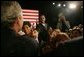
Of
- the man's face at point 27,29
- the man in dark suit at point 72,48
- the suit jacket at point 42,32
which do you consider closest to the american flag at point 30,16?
the suit jacket at point 42,32

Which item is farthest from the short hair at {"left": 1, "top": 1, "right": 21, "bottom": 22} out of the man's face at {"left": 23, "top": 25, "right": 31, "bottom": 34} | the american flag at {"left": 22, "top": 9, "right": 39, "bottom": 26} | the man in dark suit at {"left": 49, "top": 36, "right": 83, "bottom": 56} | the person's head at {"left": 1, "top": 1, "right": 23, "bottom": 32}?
the american flag at {"left": 22, "top": 9, "right": 39, "bottom": 26}

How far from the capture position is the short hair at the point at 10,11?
1.31 meters

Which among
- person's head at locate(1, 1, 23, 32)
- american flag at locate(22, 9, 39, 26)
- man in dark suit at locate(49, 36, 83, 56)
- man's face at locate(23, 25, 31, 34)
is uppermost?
american flag at locate(22, 9, 39, 26)

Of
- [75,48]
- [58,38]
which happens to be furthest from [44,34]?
[75,48]

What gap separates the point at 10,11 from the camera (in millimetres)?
1313

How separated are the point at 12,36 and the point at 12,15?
5.4 inches

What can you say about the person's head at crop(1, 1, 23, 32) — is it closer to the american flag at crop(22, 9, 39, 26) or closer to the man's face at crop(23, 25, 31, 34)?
the man's face at crop(23, 25, 31, 34)

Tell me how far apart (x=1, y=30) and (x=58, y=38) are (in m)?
0.45

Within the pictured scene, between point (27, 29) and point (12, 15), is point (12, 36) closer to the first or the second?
point (12, 15)

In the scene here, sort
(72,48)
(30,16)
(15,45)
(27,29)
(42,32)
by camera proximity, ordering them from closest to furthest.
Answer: (72,48), (15,45), (27,29), (42,32), (30,16)

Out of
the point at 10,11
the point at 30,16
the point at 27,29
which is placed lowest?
the point at 27,29

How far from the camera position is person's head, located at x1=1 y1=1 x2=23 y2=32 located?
1.31 meters

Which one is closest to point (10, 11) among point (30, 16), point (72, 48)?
point (72, 48)

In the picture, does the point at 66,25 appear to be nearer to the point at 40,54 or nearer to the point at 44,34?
the point at 44,34
